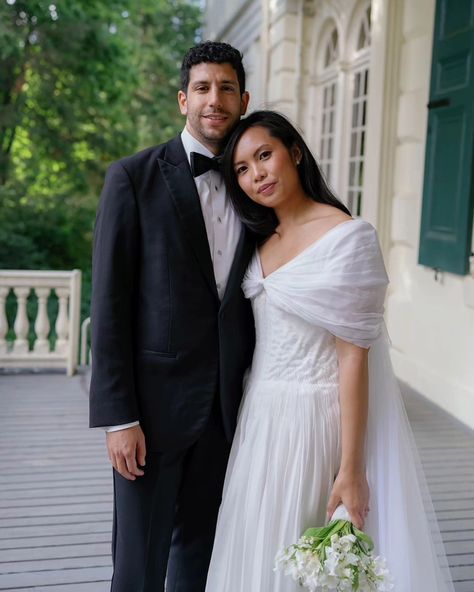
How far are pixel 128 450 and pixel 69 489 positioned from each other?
192cm

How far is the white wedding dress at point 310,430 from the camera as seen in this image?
5.89 ft

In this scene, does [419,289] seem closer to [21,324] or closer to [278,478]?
[21,324]

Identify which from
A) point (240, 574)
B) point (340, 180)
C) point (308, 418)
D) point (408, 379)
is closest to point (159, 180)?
point (308, 418)

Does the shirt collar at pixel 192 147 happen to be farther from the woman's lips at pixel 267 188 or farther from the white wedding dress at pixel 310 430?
the white wedding dress at pixel 310 430

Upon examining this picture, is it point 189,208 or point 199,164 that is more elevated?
point 199,164

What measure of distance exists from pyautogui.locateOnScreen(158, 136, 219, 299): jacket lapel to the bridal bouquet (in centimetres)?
70

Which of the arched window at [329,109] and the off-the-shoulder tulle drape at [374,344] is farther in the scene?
the arched window at [329,109]

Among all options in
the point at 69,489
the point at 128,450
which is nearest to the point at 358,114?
the point at 69,489

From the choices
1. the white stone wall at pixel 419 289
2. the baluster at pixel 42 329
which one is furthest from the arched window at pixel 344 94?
the baluster at pixel 42 329

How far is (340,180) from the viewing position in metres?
7.58

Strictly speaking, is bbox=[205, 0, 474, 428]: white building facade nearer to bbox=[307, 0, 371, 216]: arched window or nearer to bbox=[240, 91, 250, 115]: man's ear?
bbox=[307, 0, 371, 216]: arched window

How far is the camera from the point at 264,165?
6.10 ft

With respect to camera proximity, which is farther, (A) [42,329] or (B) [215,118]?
(A) [42,329]

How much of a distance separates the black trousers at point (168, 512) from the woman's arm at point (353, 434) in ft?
1.36
